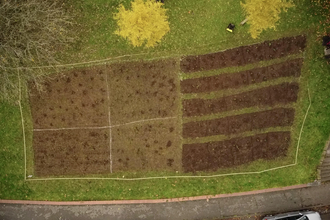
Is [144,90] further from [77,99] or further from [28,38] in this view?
[28,38]

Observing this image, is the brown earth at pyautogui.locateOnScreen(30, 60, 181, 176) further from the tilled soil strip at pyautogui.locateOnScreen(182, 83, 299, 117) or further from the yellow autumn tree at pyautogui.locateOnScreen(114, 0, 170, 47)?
the yellow autumn tree at pyautogui.locateOnScreen(114, 0, 170, 47)

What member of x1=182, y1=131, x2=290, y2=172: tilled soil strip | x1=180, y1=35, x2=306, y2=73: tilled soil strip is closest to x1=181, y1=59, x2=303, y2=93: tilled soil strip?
x1=180, y1=35, x2=306, y2=73: tilled soil strip

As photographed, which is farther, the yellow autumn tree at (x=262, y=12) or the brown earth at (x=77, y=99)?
the brown earth at (x=77, y=99)

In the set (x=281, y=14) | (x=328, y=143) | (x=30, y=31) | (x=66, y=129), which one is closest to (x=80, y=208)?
(x=66, y=129)

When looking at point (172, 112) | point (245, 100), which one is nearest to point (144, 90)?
point (172, 112)

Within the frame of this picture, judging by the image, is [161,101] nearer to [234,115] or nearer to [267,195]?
[234,115]

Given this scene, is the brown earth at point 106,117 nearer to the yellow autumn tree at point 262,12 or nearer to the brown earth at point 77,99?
the brown earth at point 77,99

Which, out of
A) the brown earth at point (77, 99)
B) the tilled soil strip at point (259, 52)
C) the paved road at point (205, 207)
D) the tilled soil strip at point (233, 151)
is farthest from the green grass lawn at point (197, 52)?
the brown earth at point (77, 99)
